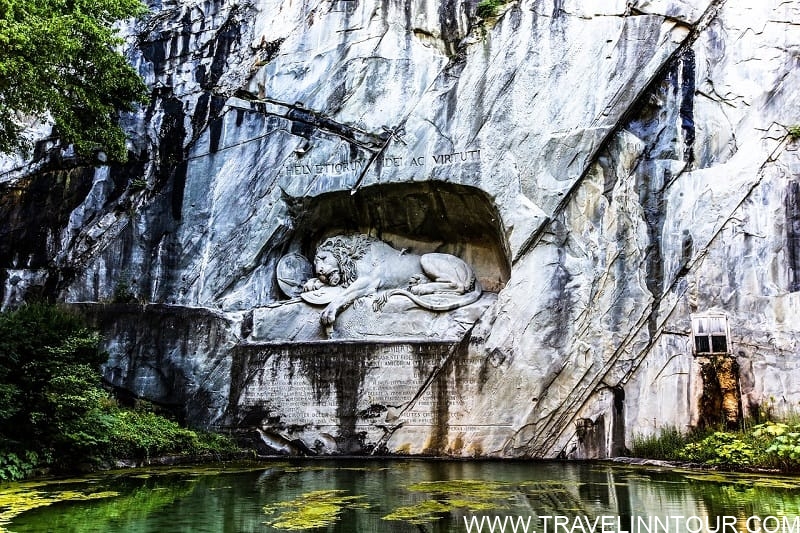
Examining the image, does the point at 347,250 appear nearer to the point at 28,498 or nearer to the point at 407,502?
the point at 407,502

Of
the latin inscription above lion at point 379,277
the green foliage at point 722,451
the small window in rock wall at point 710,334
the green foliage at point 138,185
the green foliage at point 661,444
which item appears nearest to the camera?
the green foliage at point 722,451

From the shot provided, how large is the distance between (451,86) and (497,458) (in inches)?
250

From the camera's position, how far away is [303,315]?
13.2 metres

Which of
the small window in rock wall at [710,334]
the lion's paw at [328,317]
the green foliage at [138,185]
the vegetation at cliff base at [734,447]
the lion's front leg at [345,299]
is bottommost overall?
the vegetation at cliff base at [734,447]

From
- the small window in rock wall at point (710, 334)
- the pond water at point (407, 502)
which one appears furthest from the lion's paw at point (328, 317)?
the small window in rock wall at point (710, 334)

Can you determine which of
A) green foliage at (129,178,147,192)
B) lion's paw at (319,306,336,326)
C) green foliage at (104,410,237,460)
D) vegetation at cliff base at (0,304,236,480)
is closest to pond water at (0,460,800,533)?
vegetation at cliff base at (0,304,236,480)

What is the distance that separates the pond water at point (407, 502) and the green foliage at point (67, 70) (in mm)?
5868

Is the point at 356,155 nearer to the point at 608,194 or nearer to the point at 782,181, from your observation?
the point at 608,194

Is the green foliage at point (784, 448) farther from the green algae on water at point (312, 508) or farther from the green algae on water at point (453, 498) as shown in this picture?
the green algae on water at point (312, 508)

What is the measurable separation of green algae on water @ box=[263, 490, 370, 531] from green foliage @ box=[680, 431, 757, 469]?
5273 mm

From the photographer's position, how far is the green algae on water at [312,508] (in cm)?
543

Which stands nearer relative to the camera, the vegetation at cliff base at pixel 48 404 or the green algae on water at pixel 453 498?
the green algae on water at pixel 453 498

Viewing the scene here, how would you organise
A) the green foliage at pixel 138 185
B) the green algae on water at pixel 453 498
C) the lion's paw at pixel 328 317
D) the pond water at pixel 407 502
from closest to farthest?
1. the pond water at pixel 407 502
2. the green algae on water at pixel 453 498
3. the lion's paw at pixel 328 317
4. the green foliage at pixel 138 185

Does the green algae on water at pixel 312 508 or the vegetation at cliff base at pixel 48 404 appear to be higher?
the vegetation at cliff base at pixel 48 404
